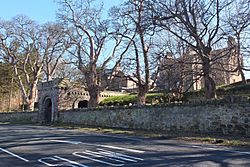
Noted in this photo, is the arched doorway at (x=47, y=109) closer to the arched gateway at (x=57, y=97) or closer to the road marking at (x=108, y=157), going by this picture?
the arched gateway at (x=57, y=97)

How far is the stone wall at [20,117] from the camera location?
40325 mm

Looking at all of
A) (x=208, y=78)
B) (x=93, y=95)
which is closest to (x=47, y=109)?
(x=93, y=95)

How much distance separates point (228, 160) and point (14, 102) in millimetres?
54423

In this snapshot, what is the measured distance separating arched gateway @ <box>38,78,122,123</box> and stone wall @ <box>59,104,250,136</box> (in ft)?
32.9

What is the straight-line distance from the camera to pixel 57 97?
35781 millimetres

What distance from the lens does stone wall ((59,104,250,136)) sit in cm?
1496

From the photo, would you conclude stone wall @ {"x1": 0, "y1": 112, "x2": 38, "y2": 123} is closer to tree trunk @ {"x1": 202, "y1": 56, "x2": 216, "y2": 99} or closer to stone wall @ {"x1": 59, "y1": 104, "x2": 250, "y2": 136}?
stone wall @ {"x1": 59, "y1": 104, "x2": 250, "y2": 136}

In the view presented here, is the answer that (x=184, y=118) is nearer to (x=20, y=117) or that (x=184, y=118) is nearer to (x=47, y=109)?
(x=47, y=109)

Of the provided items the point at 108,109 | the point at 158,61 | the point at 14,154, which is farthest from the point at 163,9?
the point at 14,154

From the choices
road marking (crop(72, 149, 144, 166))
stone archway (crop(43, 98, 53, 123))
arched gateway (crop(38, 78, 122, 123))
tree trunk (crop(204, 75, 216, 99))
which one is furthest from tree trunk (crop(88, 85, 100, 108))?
road marking (crop(72, 149, 144, 166))

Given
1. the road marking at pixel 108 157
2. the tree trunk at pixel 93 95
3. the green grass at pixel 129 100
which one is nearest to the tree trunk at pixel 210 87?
the road marking at pixel 108 157

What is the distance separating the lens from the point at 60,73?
52.2 m

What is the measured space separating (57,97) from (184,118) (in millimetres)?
21320

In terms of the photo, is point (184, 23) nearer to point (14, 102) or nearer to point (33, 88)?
point (33, 88)
